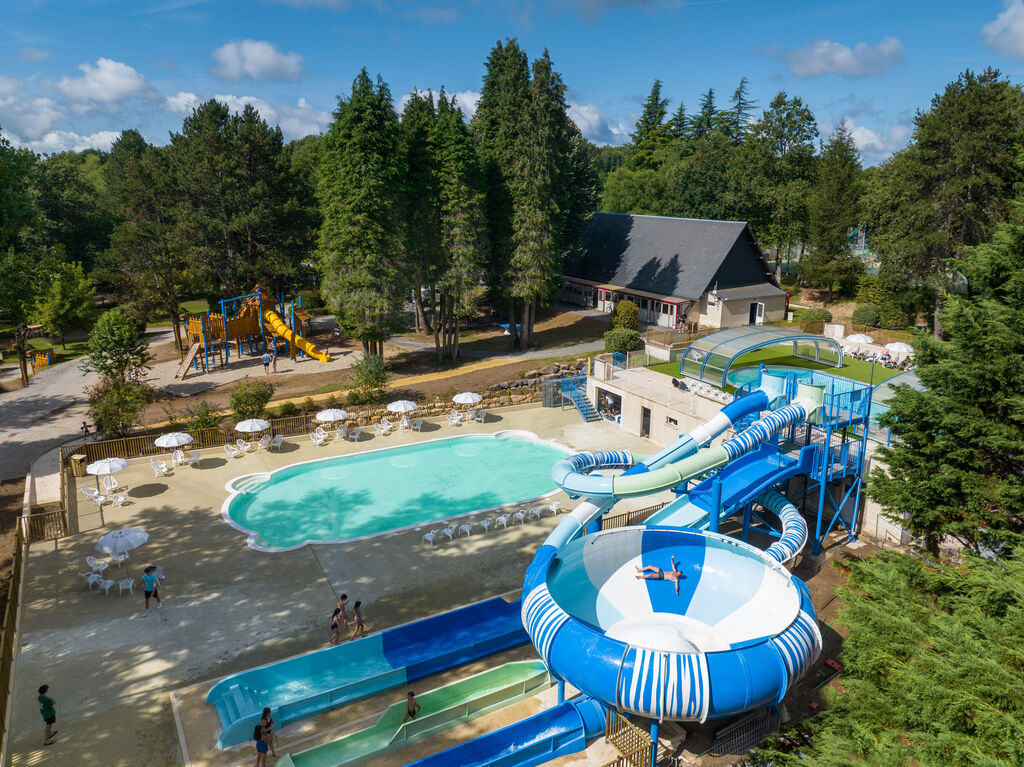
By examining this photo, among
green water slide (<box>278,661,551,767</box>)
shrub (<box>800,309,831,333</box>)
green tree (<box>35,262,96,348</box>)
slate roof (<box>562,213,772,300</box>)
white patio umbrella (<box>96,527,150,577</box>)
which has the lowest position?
green water slide (<box>278,661,551,767</box>)

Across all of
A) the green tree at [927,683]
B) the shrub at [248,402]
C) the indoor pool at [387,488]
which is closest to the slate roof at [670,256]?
the indoor pool at [387,488]

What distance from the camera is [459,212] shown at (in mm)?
39875

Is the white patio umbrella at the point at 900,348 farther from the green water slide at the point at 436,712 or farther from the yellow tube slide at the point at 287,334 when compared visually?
the yellow tube slide at the point at 287,334

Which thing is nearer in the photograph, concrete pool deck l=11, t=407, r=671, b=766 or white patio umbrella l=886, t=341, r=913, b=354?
concrete pool deck l=11, t=407, r=671, b=766

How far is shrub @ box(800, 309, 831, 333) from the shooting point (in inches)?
1635

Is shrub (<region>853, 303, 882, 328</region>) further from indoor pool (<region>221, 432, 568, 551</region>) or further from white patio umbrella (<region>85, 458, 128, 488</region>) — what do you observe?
white patio umbrella (<region>85, 458, 128, 488</region>)

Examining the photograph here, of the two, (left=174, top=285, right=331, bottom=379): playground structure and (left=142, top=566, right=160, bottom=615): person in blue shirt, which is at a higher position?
(left=174, top=285, right=331, bottom=379): playground structure

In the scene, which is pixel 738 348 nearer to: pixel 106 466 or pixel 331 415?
pixel 331 415

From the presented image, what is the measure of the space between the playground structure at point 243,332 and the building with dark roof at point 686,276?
24360mm

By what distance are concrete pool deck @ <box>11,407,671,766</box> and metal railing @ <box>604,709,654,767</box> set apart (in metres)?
6.07

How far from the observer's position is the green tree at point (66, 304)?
4750 centimetres

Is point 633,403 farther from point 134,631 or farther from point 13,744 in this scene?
point 13,744

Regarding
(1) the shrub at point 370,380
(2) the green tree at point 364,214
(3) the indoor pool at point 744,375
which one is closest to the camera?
(3) the indoor pool at point 744,375

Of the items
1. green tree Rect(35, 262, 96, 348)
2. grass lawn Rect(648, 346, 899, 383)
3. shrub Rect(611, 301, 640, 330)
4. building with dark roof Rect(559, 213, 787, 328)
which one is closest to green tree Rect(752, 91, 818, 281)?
building with dark roof Rect(559, 213, 787, 328)
